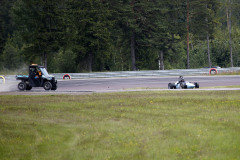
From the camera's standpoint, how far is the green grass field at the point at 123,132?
976cm

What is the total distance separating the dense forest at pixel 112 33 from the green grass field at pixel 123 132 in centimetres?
3099

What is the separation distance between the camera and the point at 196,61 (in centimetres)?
→ 6444

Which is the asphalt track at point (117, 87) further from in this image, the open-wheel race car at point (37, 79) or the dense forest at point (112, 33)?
the dense forest at point (112, 33)

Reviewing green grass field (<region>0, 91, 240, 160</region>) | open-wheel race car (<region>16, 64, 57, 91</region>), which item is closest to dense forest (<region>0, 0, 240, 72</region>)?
open-wheel race car (<region>16, 64, 57, 91</region>)

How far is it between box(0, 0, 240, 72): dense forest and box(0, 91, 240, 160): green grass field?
30985mm

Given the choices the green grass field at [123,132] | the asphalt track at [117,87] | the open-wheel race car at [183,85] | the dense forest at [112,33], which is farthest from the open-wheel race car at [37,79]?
the dense forest at [112,33]

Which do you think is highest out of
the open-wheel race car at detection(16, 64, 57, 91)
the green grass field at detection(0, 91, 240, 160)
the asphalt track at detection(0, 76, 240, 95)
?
the open-wheel race car at detection(16, 64, 57, 91)

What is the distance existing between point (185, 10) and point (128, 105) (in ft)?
128

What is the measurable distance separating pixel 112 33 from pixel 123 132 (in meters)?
41.1

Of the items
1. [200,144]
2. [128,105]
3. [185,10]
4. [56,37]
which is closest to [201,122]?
[200,144]

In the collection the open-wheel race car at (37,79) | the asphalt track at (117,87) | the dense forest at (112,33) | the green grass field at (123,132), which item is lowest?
the green grass field at (123,132)

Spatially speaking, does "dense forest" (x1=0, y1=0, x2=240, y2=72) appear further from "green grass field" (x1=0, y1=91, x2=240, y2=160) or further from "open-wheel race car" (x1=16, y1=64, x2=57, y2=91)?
"green grass field" (x1=0, y1=91, x2=240, y2=160)

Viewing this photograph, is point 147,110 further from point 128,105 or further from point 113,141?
point 113,141

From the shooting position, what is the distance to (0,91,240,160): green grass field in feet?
32.0
